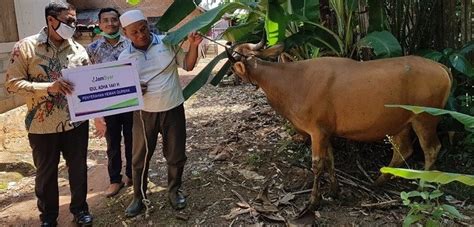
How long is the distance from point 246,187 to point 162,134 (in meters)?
0.86

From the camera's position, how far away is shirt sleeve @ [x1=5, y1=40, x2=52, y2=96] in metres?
2.89

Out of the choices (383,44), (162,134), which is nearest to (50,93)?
(162,134)

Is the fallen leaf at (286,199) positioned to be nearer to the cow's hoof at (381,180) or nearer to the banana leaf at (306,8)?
Answer: the cow's hoof at (381,180)

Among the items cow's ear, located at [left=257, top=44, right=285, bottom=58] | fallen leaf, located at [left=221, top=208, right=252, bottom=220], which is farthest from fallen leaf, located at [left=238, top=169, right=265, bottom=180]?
cow's ear, located at [left=257, top=44, right=285, bottom=58]

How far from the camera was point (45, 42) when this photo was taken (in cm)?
303

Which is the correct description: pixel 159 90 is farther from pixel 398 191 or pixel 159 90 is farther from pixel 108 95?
pixel 398 191

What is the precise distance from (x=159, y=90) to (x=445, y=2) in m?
2.71

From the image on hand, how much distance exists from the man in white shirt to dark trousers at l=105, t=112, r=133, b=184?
0.68 m

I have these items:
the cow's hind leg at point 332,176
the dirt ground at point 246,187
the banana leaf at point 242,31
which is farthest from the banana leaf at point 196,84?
the cow's hind leg at point 332,176

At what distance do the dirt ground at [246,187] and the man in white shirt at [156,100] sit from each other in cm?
27

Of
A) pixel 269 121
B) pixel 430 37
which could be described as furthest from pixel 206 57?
pixel 430 37

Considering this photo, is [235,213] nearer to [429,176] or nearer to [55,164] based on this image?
[55,164]

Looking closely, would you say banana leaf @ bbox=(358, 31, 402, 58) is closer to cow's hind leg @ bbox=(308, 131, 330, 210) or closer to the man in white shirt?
cow's hind leg @ bbox=(308, 131, 330, 210)

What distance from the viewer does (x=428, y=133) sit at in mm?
3098
